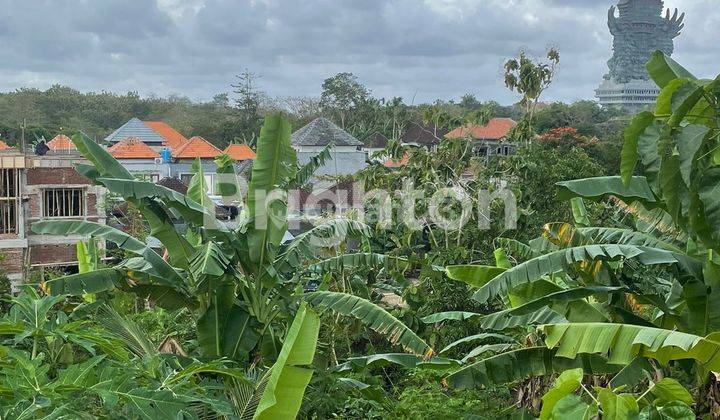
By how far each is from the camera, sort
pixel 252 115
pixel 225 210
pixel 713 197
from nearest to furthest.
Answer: pixel 713 197 → pixel 225 210 → pixel 252 115

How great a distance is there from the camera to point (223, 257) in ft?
23.5

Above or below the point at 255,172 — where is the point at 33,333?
below

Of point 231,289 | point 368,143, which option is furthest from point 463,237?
point 368,143

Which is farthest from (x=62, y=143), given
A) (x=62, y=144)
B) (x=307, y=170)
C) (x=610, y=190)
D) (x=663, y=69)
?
(x=663, y=69)

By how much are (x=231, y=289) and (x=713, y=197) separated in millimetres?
4219

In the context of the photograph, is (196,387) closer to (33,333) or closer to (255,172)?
(33,333)

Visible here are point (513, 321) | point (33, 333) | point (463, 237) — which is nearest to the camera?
point (33, 333)

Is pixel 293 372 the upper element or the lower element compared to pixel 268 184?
lower

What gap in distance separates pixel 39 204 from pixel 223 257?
512 inches

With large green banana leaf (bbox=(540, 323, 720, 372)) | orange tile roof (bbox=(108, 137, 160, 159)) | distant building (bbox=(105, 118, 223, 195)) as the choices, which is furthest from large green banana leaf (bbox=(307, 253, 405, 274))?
orange tile roof (bbox=(108, 137, 160, 159))

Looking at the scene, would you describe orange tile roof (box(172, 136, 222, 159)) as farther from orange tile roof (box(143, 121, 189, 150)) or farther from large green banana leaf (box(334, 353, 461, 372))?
large green banana leaf (box(334, 353, 461, 372))

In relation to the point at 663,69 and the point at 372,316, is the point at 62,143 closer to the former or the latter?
the point at 372,316

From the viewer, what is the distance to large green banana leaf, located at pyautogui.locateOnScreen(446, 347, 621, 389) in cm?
681

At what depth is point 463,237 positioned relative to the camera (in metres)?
12.6
